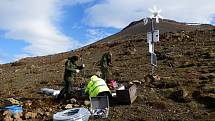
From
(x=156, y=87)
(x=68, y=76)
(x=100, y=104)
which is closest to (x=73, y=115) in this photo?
(x=100, y=104)

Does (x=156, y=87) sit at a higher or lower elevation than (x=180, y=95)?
higher

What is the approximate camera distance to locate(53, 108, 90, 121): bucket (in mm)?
13413

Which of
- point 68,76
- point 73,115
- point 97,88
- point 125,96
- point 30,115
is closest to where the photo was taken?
point 73,115

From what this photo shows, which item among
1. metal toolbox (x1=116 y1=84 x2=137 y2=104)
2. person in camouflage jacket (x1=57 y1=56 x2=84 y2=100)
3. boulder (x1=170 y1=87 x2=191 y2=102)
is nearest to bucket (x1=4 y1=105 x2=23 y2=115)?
person in camouflage jacket (x1=57 y1=56 x2=84 y2=100)

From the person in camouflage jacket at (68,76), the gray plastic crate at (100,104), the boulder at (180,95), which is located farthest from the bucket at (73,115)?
the boulder at (180,95)

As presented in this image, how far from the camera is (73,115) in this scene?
1354 cm

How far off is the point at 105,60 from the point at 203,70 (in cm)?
542

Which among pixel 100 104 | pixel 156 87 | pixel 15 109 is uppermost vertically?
pixel 156 87

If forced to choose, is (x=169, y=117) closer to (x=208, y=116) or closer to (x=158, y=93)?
(x=208, y=116)

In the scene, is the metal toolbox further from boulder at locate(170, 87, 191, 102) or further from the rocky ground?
boulder at locate(170, 87, 191, 102)

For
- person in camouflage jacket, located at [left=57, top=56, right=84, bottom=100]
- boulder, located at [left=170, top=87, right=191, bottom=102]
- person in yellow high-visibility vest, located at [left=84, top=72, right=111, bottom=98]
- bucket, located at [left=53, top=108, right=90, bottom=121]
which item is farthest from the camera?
person in camouflage jacket, located at [left=57, top=56, right=84, bottom=100]

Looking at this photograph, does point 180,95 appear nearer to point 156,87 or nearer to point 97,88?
point 156,87

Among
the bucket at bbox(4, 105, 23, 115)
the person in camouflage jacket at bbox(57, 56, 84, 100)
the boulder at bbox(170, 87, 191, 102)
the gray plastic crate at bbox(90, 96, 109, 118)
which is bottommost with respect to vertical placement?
the bucket at bbox(4, 105, 23, 115)

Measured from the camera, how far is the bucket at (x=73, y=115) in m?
13.4
